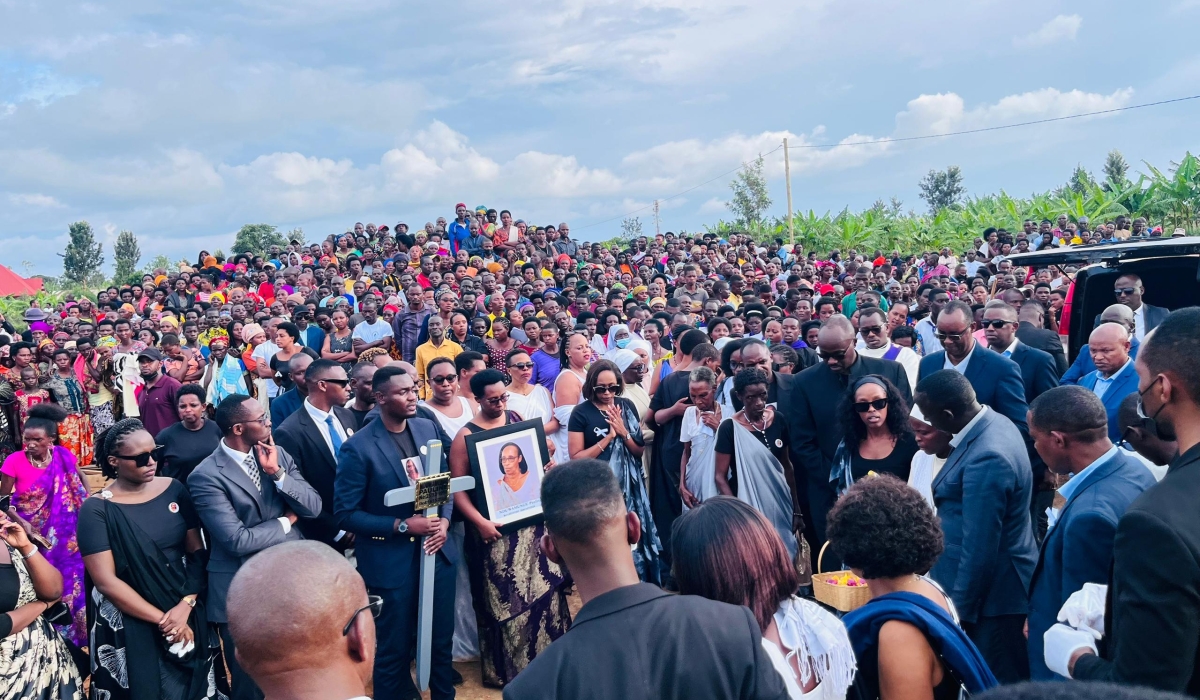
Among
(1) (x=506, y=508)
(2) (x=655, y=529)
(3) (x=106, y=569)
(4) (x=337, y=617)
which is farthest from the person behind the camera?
(2) (x=655, y=529)

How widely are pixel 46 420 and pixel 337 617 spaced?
4.49 meters

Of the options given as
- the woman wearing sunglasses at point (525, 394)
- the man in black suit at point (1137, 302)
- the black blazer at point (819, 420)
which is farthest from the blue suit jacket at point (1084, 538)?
the man in black suit at point (1137, 302)

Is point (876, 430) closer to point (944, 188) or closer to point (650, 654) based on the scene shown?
point (650, 654)

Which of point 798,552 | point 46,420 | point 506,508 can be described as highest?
point 46,420

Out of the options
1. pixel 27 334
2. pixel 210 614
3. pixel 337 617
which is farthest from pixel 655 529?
pixel 27 334

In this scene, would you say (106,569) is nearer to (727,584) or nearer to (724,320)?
(727,584)

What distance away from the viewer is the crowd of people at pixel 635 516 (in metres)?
2.13

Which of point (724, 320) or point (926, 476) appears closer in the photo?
point (926, 476)

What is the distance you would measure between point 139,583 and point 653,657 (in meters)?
3.31

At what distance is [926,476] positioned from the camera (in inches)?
167

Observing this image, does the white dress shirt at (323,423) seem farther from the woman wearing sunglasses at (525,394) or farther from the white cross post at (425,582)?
the woman wearing sunglasses at (525,394)

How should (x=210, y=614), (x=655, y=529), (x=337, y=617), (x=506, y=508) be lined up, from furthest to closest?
(x=655, y=529) → (x=506, y=508) → (x=210, y=614) → (x=337, y=617)

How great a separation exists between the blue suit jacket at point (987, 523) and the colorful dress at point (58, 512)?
4.98 meters

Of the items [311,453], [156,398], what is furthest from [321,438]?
[156,398]
